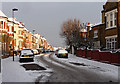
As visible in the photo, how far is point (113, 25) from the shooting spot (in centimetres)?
2288

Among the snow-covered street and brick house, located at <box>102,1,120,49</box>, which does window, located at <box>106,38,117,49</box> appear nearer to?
brick house, located at <box>102,1,120,49</box>

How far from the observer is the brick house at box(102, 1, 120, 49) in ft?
72.2

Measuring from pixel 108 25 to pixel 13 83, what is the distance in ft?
61.2

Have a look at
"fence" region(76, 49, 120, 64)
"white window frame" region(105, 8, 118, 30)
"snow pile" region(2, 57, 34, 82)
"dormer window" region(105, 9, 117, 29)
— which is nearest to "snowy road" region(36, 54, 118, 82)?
"snow pile" region(2, 57, 34, 82)

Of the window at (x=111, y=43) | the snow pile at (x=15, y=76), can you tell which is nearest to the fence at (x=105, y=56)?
the window at (x=111, y=43)

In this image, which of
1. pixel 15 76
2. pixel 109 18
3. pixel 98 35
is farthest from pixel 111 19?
pixel 15 76

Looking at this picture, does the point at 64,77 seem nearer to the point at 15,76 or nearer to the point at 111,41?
the point at 15,76

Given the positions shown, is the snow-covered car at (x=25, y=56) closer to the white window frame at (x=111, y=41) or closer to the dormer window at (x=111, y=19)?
the white window frame at (x=111, y=41)

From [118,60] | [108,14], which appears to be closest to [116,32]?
[108,14]

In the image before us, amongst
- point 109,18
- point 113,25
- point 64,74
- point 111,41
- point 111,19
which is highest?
point 109,18

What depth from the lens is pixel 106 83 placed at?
856cm

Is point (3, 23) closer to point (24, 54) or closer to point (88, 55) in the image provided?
point (24, 54)

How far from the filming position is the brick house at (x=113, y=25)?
72.2 feet

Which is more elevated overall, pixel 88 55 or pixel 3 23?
pixel 3 23
